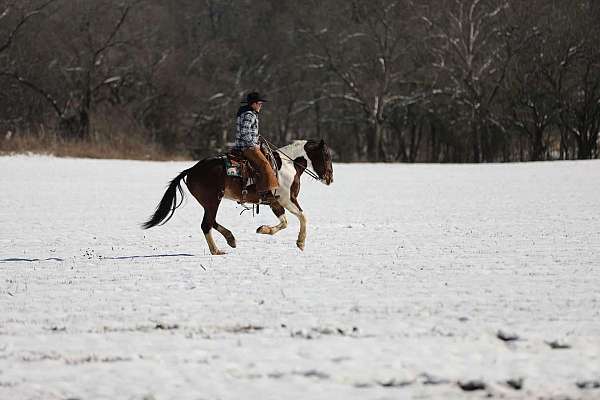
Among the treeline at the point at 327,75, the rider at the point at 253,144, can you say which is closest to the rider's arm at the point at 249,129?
the rider at the point at 253,144

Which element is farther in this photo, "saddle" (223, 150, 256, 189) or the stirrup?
the stirrup

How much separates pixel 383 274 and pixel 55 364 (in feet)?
16.1

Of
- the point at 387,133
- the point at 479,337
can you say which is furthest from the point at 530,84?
the point at 479,337

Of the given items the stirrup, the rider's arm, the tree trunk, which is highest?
the tree trunk

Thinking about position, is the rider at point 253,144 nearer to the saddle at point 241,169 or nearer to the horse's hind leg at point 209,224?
the saddle at point 241,169

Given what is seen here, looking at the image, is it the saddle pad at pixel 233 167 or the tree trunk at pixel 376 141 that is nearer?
the saddle pad at pixel 233 167

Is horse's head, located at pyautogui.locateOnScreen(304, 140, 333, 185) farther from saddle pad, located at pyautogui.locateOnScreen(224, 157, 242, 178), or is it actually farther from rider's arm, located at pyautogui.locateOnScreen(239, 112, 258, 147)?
saddle pad, located at pyautogui.locateOnScreen(224, 157, 242, 178)

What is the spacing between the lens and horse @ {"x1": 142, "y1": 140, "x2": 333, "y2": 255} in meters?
12.3

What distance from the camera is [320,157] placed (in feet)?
43.1

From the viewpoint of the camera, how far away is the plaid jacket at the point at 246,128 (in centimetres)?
1233

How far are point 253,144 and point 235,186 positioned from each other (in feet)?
2.17

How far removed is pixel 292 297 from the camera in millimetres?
9000

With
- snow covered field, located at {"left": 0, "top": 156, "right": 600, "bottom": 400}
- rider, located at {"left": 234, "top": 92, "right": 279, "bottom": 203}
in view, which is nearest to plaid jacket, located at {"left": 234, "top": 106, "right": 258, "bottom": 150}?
rider, located at {"left": 234, "top": 92, "right": 279, "bottom": 203}

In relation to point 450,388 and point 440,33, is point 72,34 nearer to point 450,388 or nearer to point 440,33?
point 440,33
